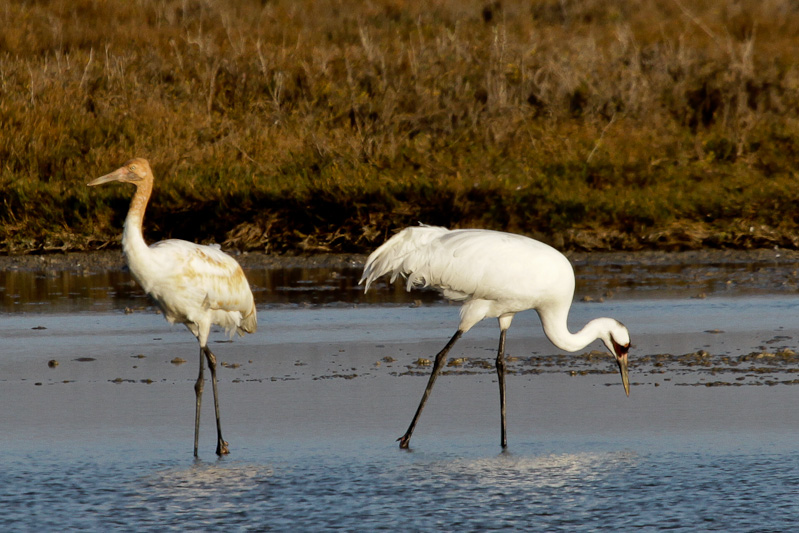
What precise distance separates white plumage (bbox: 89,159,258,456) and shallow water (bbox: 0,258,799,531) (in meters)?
0.54

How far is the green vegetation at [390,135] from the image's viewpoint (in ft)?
50.5

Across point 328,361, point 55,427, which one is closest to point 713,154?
point 328,361

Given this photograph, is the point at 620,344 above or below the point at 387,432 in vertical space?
above

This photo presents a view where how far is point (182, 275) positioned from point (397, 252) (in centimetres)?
126

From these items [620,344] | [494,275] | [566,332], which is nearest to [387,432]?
[494,275]

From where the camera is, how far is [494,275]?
745 centimetres

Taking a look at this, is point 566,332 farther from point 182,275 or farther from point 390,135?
→ point 390,135

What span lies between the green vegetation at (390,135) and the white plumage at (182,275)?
7.31m

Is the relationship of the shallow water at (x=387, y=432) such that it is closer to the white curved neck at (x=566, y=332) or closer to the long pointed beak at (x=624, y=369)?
the long pointed beak at (x=624, y=369)

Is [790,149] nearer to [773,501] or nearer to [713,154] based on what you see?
[713,154]

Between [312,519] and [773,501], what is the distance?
1966mm

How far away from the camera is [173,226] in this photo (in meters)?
15.6

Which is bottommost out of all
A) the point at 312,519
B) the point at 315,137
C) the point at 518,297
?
the point at 312,519

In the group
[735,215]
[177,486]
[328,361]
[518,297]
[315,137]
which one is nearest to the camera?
[177,486]
